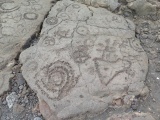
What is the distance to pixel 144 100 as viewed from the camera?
6.47 ft

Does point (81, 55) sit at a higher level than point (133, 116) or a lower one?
higher

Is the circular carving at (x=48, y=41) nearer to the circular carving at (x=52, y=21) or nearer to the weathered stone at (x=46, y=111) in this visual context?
the circular carving at (x=52, y=21)

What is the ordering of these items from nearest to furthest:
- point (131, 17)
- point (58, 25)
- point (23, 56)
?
point (23, 56) < point (58, 25) < point (131, 17)

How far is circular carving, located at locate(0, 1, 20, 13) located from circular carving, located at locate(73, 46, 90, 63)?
2.75 feet

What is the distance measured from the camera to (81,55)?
2100 millimetres

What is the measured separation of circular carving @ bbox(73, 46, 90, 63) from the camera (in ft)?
6.77

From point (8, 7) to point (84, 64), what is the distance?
105 centimetres

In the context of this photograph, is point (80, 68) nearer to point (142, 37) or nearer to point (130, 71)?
point (130, 71)

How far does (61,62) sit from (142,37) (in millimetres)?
829

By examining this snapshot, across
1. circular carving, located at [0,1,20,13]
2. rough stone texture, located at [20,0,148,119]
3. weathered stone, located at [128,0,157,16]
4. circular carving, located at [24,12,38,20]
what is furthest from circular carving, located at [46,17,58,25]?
weathered stone, located at [128,0,157,16]

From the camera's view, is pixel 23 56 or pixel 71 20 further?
pixel 71 20

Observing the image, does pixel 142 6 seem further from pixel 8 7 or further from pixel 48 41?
pixel 8 7

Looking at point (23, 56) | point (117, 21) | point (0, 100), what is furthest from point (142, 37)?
point (0, 100)

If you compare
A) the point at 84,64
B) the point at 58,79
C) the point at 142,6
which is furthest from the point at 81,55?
the point at 142,6
